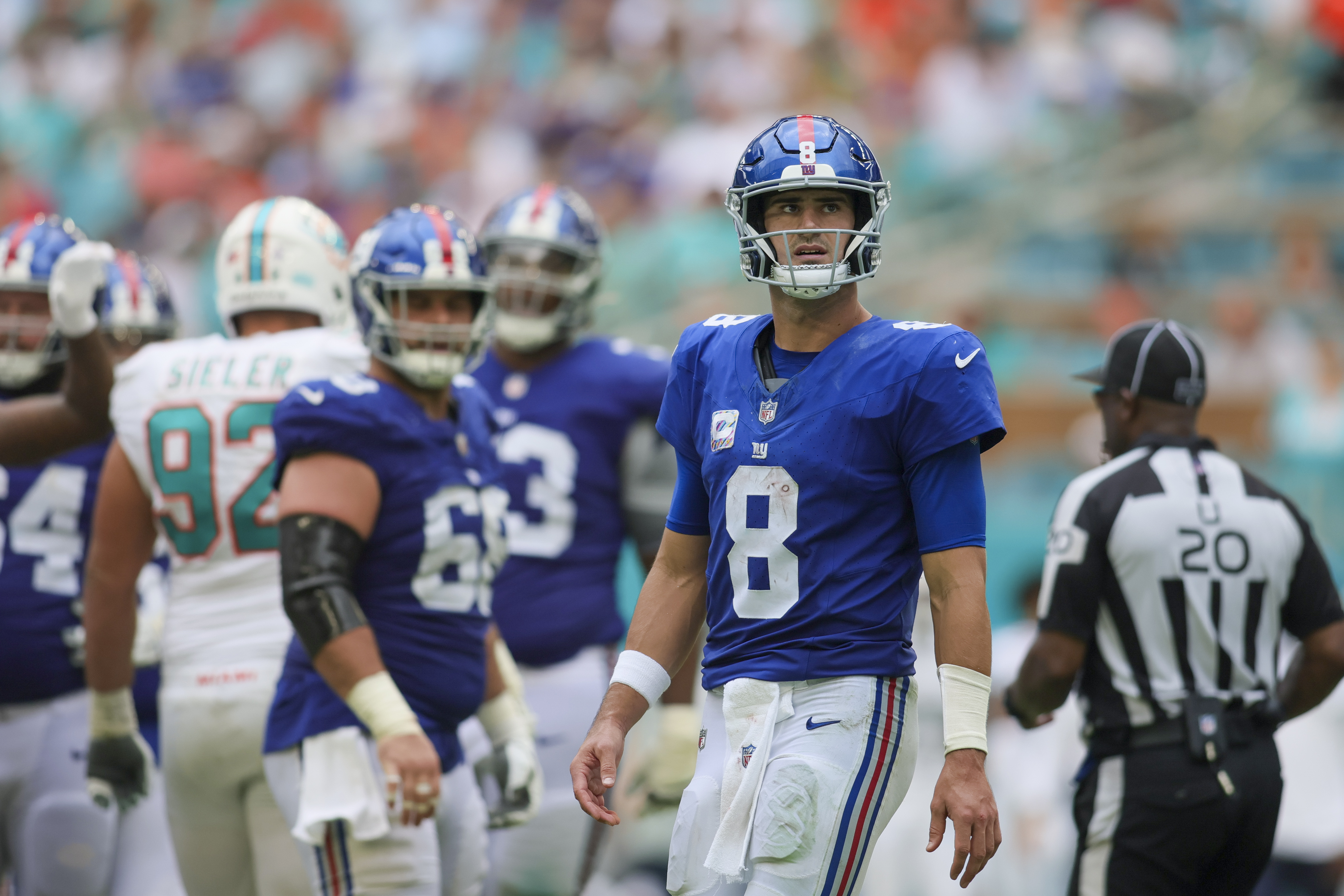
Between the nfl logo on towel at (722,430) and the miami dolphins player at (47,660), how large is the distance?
2.35 meters

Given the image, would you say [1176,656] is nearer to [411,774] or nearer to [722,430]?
[722,430]

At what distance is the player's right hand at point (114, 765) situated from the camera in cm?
453

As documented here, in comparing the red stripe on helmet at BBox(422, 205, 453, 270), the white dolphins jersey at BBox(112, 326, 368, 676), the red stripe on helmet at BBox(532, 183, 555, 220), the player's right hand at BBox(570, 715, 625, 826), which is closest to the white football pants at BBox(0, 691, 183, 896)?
the white dolphins jersey at BBox(112, 326, 368, 676)

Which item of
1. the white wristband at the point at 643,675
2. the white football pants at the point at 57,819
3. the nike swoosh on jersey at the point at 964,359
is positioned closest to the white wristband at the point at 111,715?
the white football pants at the point at 57,819

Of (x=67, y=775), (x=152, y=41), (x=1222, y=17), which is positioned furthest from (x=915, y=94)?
(x=67, y=775)

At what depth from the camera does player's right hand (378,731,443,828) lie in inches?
136

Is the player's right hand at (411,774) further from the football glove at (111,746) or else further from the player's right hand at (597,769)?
the football glove at (111,746)

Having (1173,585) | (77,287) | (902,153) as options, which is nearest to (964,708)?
(1173,585)

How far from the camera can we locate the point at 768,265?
10.5 feet

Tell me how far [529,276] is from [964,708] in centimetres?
290

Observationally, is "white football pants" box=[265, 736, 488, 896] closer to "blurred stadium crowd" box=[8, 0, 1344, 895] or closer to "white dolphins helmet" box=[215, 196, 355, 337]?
"white dolphins helmet" box=[215, 196, 355, 337]

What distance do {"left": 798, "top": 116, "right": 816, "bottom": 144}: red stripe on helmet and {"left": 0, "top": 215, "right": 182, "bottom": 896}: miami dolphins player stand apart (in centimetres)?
246

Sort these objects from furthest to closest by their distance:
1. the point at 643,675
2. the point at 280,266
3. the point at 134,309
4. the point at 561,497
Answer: the point at 134,309, the point at 561,497, the point at 280,266, the point at 643,675

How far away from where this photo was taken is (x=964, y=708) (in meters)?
2.93
